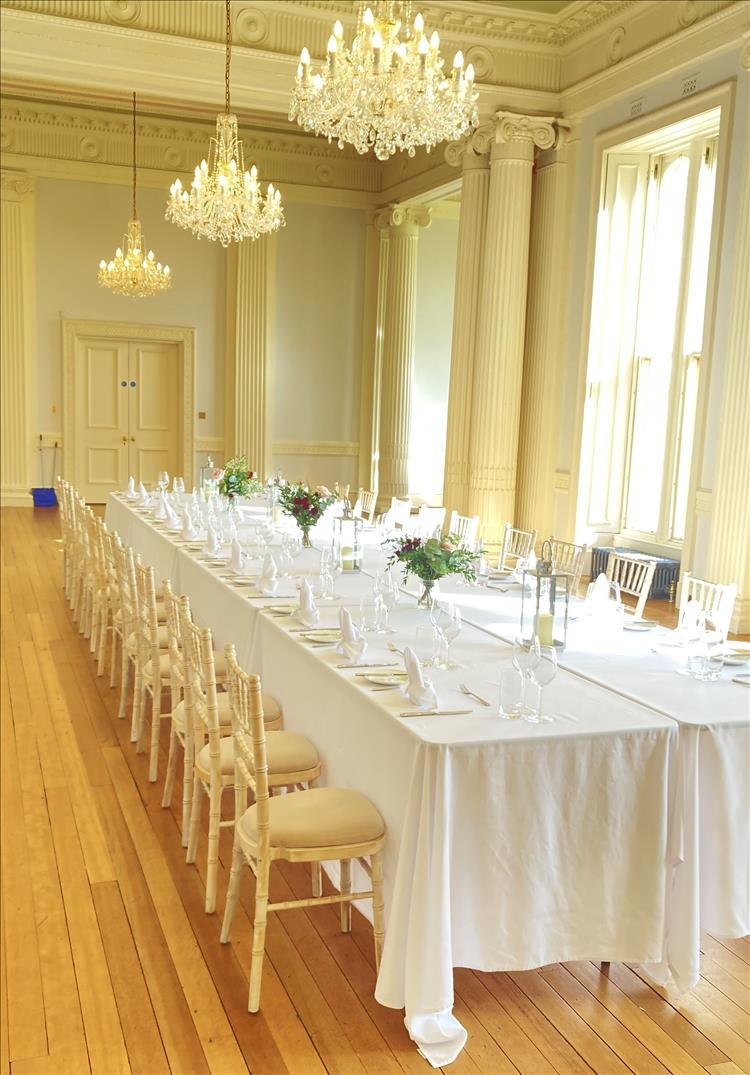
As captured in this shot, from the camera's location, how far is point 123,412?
15.4m

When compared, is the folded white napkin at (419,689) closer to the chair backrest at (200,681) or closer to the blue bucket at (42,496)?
the chair backrest at (200,681)

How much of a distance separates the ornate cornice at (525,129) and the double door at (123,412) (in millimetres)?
6970

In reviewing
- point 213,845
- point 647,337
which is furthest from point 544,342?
point 213,845

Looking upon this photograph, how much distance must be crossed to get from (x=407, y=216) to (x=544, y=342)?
5462 millimetres

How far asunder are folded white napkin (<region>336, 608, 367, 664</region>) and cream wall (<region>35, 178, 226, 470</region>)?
40.1 feet

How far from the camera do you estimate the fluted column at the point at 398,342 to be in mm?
15344

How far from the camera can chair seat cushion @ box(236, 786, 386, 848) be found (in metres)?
2.99

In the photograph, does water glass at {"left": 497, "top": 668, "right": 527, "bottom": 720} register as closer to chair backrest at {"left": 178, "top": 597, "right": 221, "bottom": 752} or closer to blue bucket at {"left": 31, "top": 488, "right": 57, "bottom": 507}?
chair backrest at {"left": 178, "top": 597, "right": 221, "bottom": 752}

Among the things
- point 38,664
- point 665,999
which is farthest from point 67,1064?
point 38,664

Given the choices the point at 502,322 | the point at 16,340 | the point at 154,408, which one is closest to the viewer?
the point at 502,322

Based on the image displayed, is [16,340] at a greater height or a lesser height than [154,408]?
greater

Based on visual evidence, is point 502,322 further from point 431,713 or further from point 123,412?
point 431,713

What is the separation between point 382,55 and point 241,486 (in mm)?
3944

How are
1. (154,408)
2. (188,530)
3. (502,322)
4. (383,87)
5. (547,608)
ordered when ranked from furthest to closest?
(154,408) → (502,322) → (188,530) → (383,87) → (547,608)
